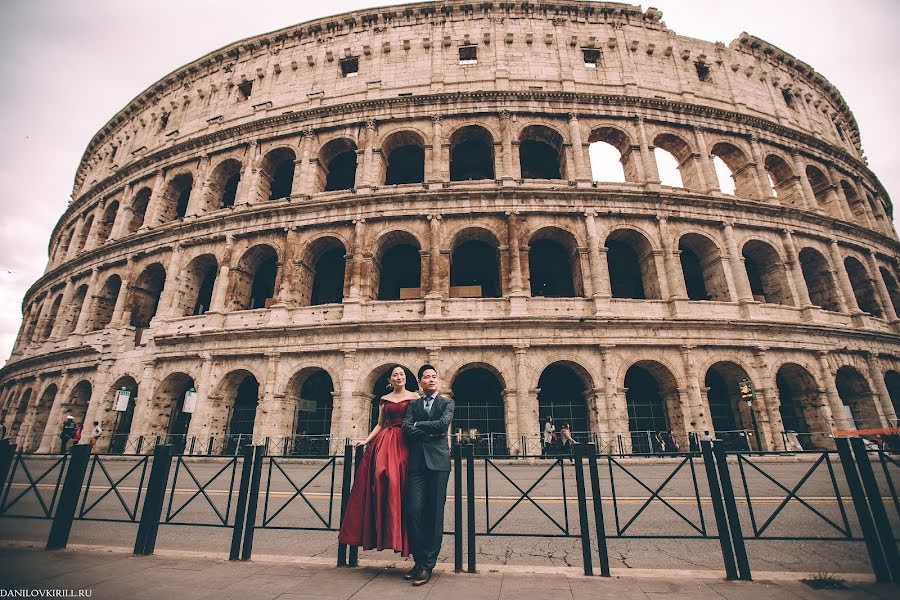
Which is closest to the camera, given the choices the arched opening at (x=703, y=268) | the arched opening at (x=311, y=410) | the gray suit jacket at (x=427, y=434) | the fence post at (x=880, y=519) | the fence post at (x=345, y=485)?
the fence post at (x=880, y=519)

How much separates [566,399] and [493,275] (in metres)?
6.04

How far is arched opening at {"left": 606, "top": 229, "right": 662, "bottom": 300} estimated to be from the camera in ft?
52.4

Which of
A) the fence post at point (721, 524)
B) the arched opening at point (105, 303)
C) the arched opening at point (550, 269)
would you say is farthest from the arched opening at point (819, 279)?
the arched opening at point (105, 303)

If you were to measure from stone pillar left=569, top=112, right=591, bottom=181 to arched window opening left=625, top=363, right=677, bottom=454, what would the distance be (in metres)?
8.03

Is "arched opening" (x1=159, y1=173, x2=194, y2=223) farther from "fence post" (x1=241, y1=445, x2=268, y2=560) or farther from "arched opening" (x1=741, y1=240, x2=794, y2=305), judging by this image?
"arched opening" (x1=741, y1=240, x2=794, y2=305)

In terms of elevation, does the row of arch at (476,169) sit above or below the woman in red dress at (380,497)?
above

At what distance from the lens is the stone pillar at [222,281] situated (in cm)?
1598

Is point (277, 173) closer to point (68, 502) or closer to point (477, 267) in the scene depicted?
point (477, 267)

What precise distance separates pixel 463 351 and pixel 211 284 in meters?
13.6

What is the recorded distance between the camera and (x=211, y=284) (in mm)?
19250

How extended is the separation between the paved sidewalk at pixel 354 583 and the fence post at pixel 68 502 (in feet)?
1.19

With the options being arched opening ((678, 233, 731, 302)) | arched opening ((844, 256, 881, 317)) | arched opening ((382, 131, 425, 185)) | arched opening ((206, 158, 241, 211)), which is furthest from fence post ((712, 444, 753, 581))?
arched opening ((844, 256, 881, 317))

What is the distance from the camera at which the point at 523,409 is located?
13266mm

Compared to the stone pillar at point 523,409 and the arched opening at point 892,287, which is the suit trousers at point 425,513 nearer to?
the stone pillar at point 523,409
